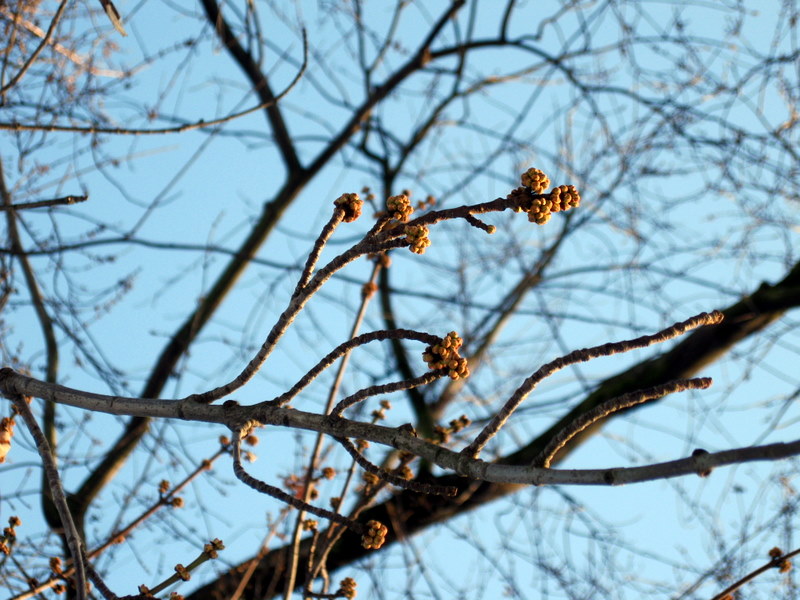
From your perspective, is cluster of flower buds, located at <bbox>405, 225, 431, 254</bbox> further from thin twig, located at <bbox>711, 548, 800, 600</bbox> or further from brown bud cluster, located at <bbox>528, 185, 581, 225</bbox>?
thin twig, located at <bbox>711, 548, 800, 600</bbox>

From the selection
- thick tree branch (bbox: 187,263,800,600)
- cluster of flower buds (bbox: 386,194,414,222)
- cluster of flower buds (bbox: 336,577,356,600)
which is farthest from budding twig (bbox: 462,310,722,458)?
thick tree branch (bbox: 187,263,800,600)

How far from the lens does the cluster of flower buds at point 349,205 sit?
161 centimetres

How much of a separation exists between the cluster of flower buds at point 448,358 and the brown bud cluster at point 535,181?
330mm

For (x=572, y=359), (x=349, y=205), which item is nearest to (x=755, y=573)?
(x=572, y=359)

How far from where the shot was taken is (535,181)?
1.45m

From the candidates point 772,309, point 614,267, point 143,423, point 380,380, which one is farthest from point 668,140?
point 143,423

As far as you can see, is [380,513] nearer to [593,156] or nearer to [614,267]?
[614,267]

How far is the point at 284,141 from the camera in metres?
5.75

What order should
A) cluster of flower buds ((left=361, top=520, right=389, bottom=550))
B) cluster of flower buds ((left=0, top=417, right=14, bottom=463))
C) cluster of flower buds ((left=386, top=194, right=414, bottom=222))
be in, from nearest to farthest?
1. cluster of flower buds ((left=361, top=520, right=389, bottom=550))
2. cluster of flower buds ((left=386, top=194, right=414, bottom=222))
3. cluster of flower buds ((left=0, top=417, right=14, bottom=463))

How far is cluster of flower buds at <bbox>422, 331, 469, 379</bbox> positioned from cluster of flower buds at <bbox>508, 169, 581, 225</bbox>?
286mm

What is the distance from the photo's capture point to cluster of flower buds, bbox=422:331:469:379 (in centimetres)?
140

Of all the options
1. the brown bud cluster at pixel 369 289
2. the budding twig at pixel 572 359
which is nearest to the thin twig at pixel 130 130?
the brown bud cluster at pixel 369 289

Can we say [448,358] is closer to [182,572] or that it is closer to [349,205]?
[349,205]

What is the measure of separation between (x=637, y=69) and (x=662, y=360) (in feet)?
6.97
